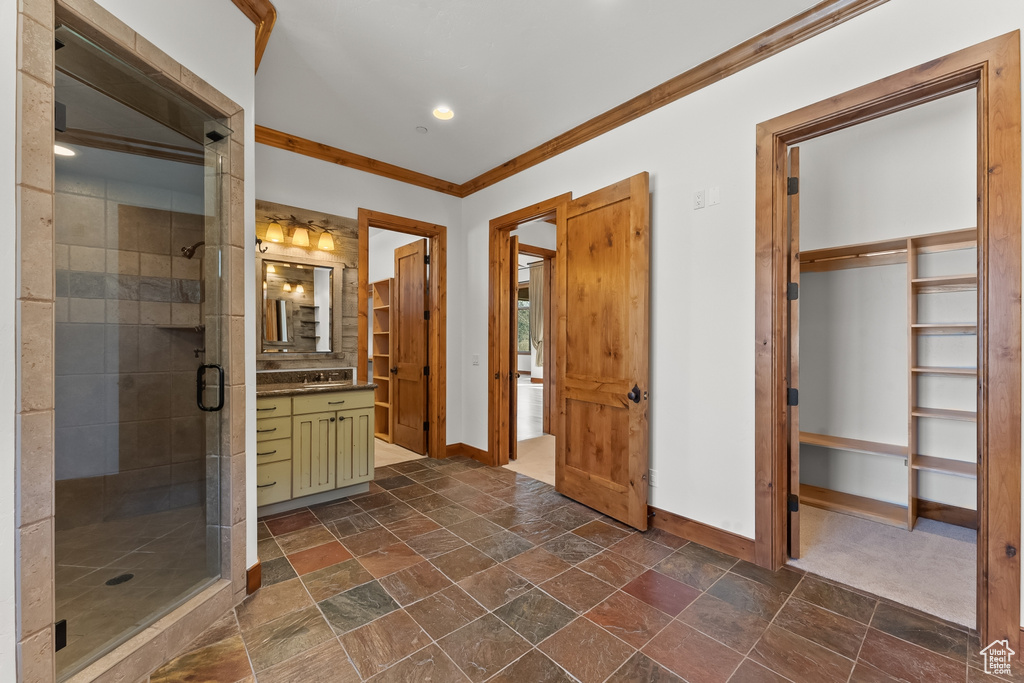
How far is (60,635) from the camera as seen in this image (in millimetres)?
1343

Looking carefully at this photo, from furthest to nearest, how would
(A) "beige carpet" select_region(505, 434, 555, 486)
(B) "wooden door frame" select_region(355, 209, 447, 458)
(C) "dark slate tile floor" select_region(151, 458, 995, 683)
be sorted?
1. (B) "wooden door frame" select_region(355, 209, 447, 458)
2. (A) "beige carpet" select_region(505, 434, 555, 486)
3. (C) "dark slate tile floor" select_region(151, 458, 995, 683)

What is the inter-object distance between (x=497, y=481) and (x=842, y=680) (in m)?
2.55

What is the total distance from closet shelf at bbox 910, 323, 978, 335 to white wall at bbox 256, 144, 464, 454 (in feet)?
12.2

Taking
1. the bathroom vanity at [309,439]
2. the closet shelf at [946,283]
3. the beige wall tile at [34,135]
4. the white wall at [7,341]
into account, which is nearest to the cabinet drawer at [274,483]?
the bathroom vanity at [309,439]

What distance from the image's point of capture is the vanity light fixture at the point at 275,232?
3.43 m

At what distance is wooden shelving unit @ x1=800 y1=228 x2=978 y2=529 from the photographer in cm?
267

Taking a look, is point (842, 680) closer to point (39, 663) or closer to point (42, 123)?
point (39, 663)

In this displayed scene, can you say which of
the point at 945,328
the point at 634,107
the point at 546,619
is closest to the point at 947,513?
the point at 945,328

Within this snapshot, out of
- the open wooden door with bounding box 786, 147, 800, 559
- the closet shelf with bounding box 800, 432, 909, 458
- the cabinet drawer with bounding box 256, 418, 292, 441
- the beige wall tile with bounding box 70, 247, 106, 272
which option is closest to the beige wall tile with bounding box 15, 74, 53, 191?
the beige wall tile with bounding box 70, 247, 106, 272

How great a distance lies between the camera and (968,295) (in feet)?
9.09

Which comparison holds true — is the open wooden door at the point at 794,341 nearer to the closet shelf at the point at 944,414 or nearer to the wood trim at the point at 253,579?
the closet shelf at the point at 944,414

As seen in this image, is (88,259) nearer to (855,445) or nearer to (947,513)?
(855,445)

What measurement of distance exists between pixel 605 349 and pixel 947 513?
250cm

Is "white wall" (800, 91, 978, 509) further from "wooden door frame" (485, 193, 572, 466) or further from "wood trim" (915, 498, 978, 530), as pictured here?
"wooden door frame" (485, 193, 572, 466)
